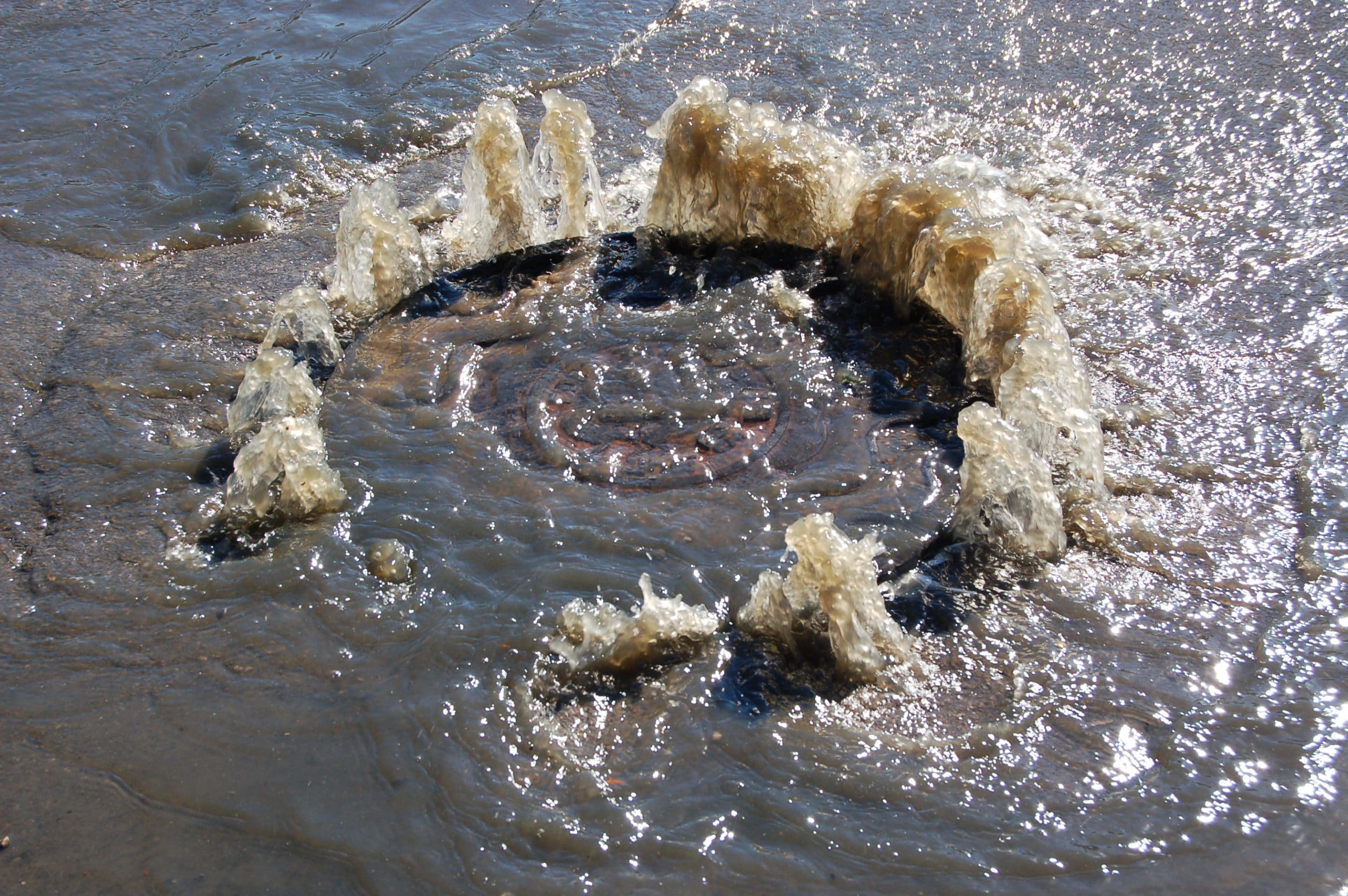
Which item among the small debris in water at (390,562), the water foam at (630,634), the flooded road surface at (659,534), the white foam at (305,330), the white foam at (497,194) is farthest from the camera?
the white foam at (497,194)

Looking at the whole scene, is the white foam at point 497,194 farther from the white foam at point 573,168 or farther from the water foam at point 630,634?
the water foam at point 630,634

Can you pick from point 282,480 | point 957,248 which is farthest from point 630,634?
point 957,248

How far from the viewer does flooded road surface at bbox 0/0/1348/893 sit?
2.25 metres

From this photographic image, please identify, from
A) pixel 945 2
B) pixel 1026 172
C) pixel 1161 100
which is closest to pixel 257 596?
pixel 1026 172

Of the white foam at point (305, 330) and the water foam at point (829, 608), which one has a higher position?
the white foam at point (305, 330)

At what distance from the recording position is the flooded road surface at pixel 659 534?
2252mm

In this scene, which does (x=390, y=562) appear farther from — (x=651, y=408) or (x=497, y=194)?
(x=497, y=194)

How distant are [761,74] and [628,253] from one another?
7.87ft

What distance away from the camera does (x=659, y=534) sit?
307 cm

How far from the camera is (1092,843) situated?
221cm

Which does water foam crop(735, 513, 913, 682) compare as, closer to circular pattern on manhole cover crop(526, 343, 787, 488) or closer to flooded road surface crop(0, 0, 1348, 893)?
flooded road surface crop(0, 0, 1348, 893)

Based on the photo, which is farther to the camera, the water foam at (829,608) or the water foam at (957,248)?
the water foam at (957,248)

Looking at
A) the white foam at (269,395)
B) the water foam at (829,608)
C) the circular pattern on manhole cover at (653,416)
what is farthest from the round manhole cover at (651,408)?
the water foam at (829,608)

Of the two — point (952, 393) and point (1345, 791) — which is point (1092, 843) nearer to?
point (1345, 791)
